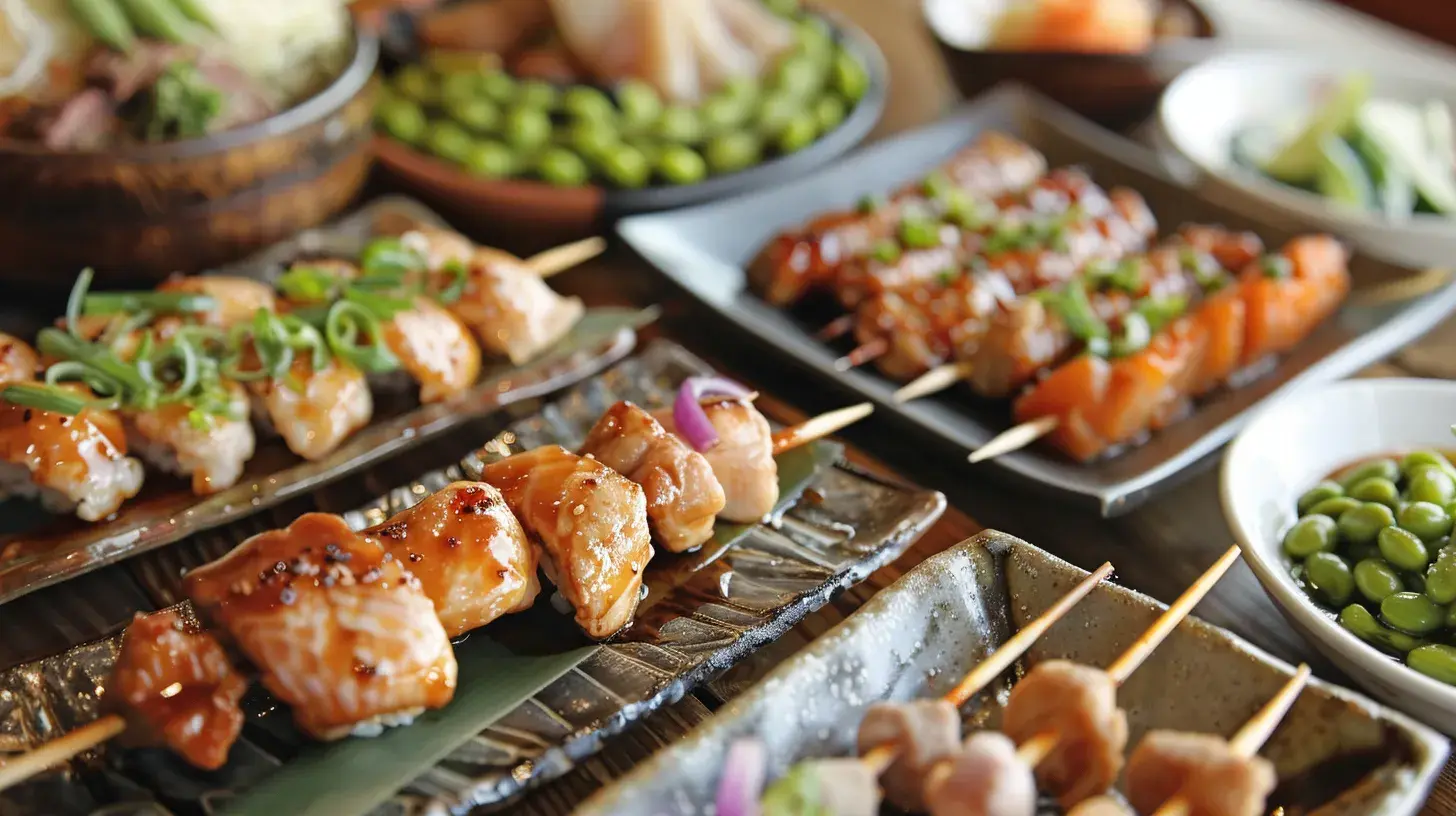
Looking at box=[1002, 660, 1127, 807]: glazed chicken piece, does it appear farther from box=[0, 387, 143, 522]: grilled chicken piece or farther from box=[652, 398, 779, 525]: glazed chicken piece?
box=[0, 387, 143, 522]: grilled chicken piece

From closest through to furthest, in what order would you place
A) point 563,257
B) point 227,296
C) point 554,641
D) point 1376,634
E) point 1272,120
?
point 1376,634 → point 554,641 → point 227,296 → point 563,257 → point 1272,120

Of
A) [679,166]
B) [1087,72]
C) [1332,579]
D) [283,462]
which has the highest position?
[1087,72]

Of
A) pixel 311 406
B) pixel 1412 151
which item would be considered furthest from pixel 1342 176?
pixel 311 406

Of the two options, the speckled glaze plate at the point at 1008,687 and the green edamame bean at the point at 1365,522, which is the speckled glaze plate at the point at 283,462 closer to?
the speckled glaze plate at the point at 1008,687

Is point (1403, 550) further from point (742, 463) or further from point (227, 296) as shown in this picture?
point (227, 296)

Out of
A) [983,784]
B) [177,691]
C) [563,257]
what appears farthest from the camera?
[563,257]

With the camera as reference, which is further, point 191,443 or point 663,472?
point 191,443
